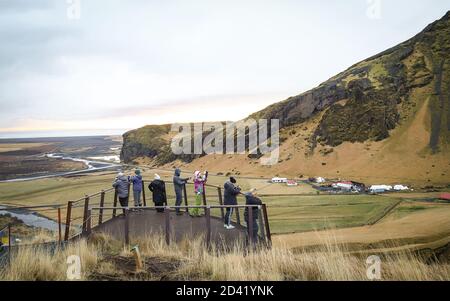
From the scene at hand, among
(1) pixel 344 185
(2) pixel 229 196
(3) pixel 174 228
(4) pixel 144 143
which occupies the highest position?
(2) pixel 229 196

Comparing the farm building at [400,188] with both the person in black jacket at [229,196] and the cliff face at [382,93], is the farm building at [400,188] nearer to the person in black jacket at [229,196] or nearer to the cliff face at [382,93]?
the cliff face at [382,93]

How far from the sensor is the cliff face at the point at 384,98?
2212 inches

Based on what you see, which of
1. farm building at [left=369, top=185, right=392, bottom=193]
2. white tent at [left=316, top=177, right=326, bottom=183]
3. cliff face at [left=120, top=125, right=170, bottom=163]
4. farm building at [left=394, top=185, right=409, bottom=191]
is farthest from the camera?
cliff face at [left=120, top=125, right=170, bottom=163]

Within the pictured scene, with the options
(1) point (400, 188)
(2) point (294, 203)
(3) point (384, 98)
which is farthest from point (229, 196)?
(3) point (384, 98)

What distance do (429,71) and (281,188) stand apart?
3523 centimetres

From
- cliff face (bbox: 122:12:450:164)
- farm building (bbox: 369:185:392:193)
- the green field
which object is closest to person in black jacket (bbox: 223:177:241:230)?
the green field

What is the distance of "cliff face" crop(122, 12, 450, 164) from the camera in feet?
184

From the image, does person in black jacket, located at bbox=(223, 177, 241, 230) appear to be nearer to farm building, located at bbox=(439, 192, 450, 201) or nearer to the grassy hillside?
farm building, located at bbox=(439, 192, 450, 201)

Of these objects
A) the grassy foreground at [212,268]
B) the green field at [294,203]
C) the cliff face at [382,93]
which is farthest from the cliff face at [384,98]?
the grassy foreground at [212,268]

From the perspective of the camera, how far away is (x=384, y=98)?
2384 inches

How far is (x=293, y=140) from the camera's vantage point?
65188mm

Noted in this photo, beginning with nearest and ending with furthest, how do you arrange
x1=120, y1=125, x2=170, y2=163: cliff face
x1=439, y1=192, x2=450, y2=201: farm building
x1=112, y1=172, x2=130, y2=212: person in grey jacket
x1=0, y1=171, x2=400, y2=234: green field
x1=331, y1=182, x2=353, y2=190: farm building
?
x1=112, y1=172, x2=130, y2=212: person in grey jacket < x1=0, y1=171, x2=400, y2=234: green field < x1=439, y1=192, x2=450, y2=201: farm building < x1=331, y1=182, x2=353, y2=190: farm building < x1=120, y1=125, x2=170, y2=163: cliff face

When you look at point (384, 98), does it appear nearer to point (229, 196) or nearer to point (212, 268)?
point (229, 196)
